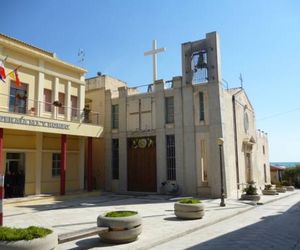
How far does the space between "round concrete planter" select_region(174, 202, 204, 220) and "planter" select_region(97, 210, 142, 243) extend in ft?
12.3

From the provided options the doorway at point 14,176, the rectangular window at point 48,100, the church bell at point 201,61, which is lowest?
the doorway at point 14,176

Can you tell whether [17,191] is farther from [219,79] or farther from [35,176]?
[219,79]

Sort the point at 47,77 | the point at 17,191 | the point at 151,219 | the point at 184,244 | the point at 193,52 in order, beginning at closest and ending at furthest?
1. the point at 184,244
2. the point at 151,219
3. the point at 17,191
4. the point at 47,77
5. the point at 193,52

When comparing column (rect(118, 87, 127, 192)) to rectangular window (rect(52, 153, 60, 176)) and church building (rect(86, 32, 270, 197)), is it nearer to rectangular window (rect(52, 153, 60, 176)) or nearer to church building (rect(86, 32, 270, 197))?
church building (rect(86, 32, 270, 197))

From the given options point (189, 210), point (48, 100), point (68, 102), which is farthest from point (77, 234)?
point (68, 102)

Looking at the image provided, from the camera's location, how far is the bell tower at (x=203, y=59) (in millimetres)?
20945

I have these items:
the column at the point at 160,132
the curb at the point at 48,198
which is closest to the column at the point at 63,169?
the curb at the point at 48,198

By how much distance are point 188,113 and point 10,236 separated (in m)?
16.1

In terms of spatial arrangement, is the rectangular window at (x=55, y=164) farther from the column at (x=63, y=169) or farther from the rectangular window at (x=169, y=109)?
the rectangular window at (x=169, y=109)

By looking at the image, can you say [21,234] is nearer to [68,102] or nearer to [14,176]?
[14,176]

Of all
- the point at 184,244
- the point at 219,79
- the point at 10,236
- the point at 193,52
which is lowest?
the point at 184,244

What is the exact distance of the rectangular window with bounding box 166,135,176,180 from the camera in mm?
21453

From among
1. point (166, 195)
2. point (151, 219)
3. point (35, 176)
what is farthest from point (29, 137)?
point (151, 219)

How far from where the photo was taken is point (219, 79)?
2069cm
